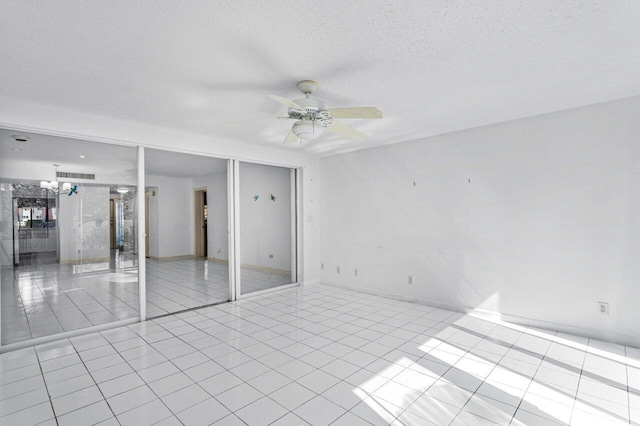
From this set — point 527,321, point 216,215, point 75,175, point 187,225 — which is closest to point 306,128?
point 75,175

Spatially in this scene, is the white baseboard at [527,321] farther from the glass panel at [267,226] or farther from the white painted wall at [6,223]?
the white painted wall at [6,223]

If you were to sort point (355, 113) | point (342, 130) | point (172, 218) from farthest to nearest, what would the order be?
point (172, 218), point (342, 130), point (355, 113)

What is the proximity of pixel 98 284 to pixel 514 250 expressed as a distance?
5.12m

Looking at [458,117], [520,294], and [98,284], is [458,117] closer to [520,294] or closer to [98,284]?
[520,294]

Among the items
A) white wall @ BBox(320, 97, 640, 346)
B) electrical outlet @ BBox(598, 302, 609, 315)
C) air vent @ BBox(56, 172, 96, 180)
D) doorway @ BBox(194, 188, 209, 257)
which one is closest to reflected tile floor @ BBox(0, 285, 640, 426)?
electrical outlet @ BBox(598, 302, 609, 315)

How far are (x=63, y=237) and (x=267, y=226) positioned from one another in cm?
318

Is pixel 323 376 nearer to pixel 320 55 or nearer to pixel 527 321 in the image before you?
pixel 320 55

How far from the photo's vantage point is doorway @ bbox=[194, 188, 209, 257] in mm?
9047

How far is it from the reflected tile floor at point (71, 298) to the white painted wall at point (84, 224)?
0.14 metres

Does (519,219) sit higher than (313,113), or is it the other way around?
(313,113)

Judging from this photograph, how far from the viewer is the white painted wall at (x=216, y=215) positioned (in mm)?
7633

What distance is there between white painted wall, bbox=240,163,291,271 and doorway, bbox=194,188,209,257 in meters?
3.58

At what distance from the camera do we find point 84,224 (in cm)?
383

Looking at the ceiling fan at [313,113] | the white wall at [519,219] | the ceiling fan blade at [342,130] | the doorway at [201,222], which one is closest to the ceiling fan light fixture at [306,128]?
the ceiling fan at [313,113]
